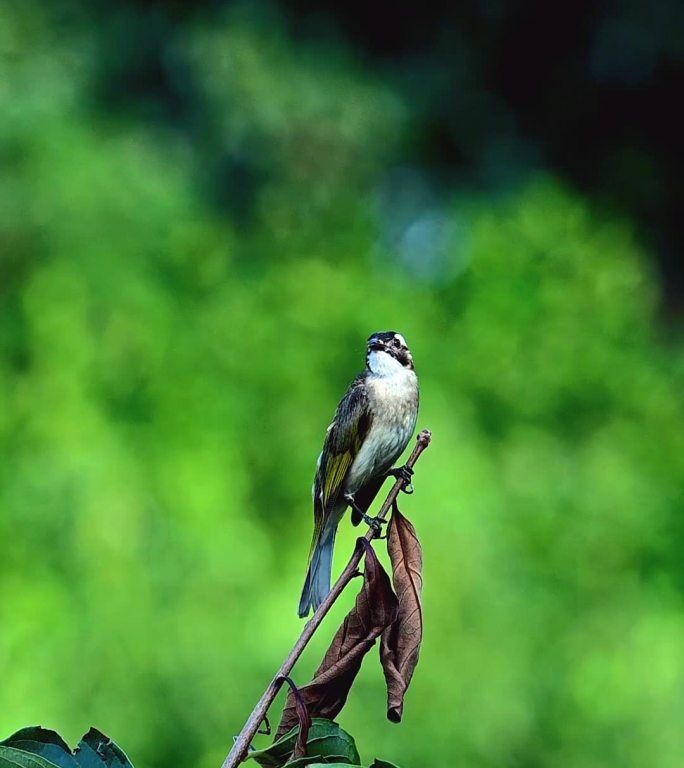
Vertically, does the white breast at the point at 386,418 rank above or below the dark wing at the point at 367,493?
above

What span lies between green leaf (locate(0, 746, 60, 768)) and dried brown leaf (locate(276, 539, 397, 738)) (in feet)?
0.57

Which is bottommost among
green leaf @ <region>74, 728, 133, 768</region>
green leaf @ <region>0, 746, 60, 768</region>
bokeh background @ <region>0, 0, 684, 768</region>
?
green leaf @ <region>0, 746, 60, 768</region>

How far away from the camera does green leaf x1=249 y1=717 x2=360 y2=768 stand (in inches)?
34.2

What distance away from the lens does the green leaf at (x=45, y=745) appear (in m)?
0.86

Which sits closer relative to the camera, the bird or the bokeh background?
the bird

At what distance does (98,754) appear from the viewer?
35.2 inches

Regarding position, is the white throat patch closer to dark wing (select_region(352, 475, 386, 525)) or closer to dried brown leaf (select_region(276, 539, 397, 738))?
dark wing (select_region(352, 475, 386, 525))

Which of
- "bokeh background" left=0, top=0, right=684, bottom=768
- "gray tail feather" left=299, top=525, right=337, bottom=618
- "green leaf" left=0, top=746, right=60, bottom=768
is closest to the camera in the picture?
"green leaf" left=0, top=746, right=60, bottom=768

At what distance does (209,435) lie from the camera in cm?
362

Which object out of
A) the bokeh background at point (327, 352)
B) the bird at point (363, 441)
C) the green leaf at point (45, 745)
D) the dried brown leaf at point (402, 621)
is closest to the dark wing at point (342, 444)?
the bird at point (363, 441)

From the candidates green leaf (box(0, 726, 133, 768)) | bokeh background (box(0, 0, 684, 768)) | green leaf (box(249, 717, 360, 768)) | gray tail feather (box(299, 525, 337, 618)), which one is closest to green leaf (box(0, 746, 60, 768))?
green leaf (box(0, 726, 133, 768))

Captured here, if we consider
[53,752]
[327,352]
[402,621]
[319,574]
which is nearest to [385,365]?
[319,574]

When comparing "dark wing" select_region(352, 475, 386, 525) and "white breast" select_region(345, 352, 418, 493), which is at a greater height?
"white breast" select_region(345, 352, 418, 493)

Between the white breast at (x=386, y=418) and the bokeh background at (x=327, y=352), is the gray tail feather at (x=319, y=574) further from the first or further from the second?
the bokeh background at (x=327, y=352)
